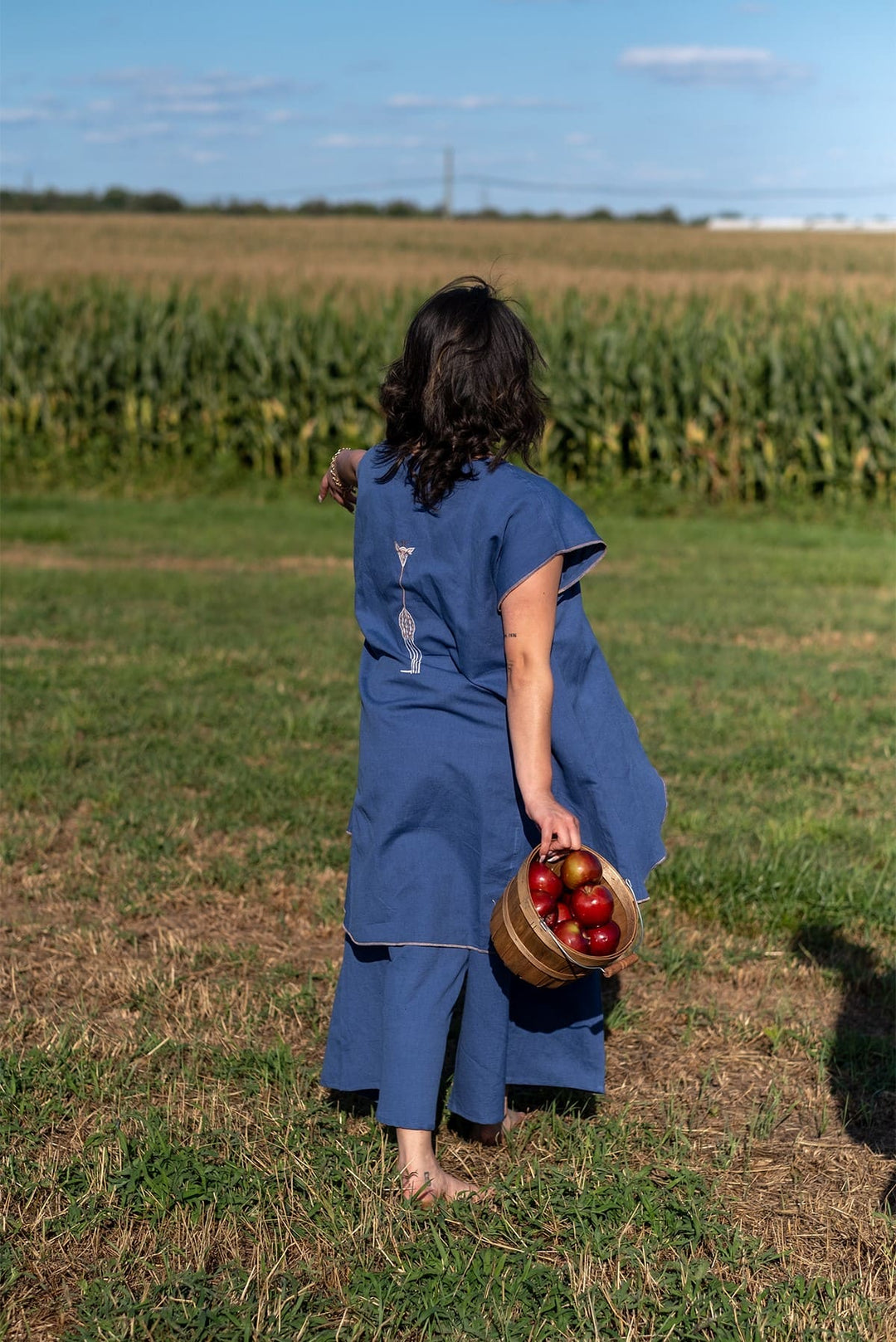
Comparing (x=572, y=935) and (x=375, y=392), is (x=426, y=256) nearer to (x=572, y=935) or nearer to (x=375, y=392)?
(x=375, y=392)

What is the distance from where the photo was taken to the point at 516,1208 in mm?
2777

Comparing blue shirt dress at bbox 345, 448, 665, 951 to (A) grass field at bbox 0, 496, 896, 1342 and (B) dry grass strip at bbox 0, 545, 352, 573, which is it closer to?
(A) grass field at bbox 0, 496, 896, 1342

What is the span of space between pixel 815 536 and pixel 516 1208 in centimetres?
1030

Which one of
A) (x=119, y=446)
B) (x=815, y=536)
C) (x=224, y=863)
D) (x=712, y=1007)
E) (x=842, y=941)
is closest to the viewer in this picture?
(x=712, y=1007)

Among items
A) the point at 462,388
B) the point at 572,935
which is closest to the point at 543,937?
the point at 572,935

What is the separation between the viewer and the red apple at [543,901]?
2582mm

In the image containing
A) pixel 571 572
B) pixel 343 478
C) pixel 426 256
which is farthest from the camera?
pixel 426 256

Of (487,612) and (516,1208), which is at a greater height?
(487,612)

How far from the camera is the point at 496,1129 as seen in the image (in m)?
3.14

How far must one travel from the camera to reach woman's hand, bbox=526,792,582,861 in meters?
2.62

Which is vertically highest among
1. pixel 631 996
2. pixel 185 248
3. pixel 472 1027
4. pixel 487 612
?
pixel 185 248

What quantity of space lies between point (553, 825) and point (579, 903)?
0.16 meters

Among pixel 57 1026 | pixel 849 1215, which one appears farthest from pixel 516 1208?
pixel 57 1026

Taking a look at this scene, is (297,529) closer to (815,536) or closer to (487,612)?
(815,536)
